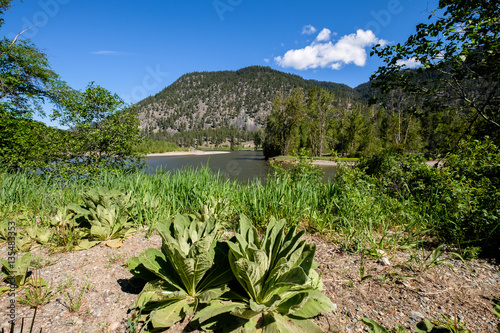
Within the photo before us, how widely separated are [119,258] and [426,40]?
6.20 m

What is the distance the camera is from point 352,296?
1765 millimetres

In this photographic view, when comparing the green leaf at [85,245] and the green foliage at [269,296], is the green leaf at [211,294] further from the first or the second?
the green leaf at [85,245]

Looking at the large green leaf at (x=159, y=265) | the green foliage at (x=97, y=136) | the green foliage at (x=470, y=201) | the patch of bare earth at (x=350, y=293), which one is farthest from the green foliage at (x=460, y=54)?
the green foliage at (x=97, y=136)

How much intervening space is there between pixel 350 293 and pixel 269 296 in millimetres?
735

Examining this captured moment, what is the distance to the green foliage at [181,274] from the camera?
1484 millimetres

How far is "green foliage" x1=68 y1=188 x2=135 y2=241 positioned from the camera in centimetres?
264

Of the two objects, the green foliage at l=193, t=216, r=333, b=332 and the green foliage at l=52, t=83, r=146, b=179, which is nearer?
the green foliage at l=193, t=216, r=333, b=332

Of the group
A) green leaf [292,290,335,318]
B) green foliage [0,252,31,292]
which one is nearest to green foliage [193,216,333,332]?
green leaf [292,290,335,318]

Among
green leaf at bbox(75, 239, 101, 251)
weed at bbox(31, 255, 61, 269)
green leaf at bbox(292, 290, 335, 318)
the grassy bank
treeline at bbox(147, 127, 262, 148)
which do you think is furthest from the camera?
treeline at bbox(147, 127, 262, 148)

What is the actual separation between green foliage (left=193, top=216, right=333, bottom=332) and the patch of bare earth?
0.64ft

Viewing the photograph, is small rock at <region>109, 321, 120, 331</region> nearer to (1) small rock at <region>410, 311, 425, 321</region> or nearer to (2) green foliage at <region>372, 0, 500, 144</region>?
(1) small rock at <region>410, 311, 425, 321</region>

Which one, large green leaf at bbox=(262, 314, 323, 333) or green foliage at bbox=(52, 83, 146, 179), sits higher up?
green foliage at bbox=(52, 83, 146, 179)

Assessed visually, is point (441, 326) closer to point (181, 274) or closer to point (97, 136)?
point (181, 274)

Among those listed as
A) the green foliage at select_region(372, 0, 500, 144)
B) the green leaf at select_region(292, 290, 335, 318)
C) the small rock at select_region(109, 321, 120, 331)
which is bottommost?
the small rock at select_region(109, 321, 120, 331)
